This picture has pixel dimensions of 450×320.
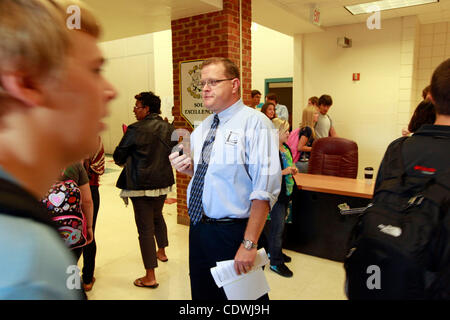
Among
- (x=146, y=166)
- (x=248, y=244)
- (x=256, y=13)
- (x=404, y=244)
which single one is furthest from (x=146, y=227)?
(x=256, y=13)

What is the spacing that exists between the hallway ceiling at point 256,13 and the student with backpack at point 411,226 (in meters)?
3.09

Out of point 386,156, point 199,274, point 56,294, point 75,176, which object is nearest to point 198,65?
point 75,176

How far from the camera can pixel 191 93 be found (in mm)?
4117

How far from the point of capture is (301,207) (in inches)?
135

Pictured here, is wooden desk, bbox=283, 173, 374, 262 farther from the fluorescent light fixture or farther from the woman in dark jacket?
the fluorescent light fixture

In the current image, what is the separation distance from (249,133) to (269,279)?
1813mm

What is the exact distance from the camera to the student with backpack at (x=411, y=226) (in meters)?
0.92

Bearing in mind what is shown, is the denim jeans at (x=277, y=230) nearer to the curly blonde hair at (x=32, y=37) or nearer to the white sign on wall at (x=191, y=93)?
the white sign on wall at (x=191, y=93)

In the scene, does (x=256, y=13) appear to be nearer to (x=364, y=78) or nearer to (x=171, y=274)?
(x=364, y=78)

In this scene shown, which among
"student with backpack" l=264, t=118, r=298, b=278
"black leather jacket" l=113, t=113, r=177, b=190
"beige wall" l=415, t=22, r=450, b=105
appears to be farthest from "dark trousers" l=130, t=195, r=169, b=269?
"beige wall" l=415, t=22, r=450, b=105

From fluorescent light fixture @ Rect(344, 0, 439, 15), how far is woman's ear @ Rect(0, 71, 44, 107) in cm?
549

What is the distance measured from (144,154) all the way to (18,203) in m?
2.47

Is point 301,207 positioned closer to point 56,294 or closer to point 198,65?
point 198,65

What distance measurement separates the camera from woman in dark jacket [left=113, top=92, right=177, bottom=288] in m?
2.76
